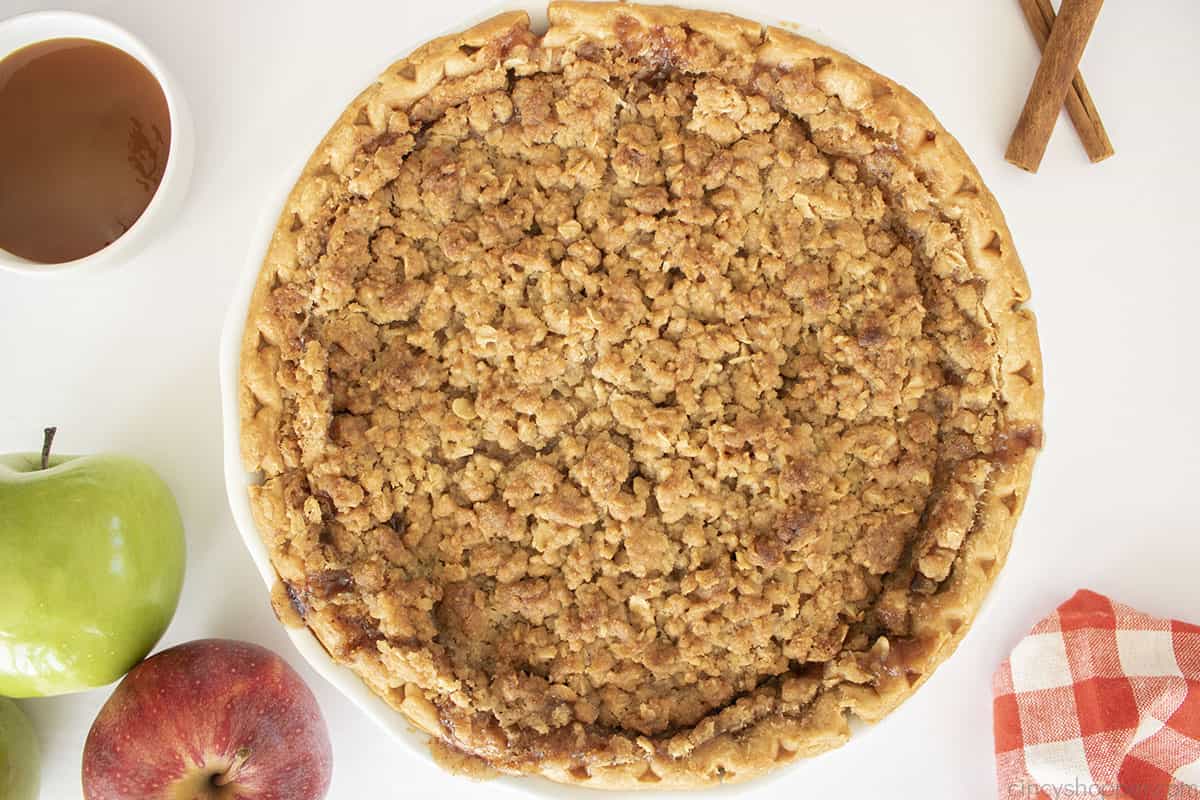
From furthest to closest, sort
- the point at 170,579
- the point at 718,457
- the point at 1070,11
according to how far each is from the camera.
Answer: the point at 1070,11 → the point at 170,579 → the point at 718,457

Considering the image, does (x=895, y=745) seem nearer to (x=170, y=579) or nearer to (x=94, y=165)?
(x=170, y=579)

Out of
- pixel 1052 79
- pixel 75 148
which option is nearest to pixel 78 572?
pixel 75 148

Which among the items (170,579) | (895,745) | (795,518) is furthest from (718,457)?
(170,579)

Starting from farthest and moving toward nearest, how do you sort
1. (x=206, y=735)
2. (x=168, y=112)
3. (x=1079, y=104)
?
(x=1079, y=104)
(x=168, y=112)
(x=206, y=735)

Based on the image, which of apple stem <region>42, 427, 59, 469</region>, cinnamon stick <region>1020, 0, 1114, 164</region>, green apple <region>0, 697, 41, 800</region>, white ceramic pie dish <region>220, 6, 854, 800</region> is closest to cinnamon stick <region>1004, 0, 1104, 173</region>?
cinnamon stick <region>1020, 0, 1114, 164</region>

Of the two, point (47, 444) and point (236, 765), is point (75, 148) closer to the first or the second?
point (47, 444)

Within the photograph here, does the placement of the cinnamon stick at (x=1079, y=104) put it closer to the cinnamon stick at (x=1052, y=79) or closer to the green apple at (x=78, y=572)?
the cinnamon stick at (x=1052, y=79)
